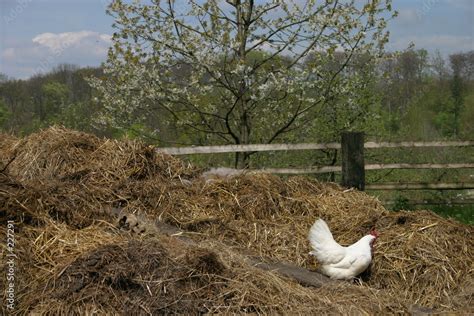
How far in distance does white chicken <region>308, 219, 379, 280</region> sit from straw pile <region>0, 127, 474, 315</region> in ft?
0.83

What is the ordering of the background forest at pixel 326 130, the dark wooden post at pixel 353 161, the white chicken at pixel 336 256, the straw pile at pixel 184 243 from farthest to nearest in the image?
the background forest at pixel 326 130 → the dark wooden post at pixel 353 161 → the white chicken at pixel 336 256 → the straw pile at pixel 184 243

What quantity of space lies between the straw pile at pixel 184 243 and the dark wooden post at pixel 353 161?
869 millimetres

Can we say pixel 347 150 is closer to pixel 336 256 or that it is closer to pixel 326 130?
pixel 326 130

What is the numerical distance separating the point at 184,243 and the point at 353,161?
4098 mm

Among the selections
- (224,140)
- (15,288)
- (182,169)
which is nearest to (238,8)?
(224,140)

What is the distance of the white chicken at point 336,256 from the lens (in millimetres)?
5141

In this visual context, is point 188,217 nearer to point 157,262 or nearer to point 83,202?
point 83,202

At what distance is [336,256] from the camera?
5.16m

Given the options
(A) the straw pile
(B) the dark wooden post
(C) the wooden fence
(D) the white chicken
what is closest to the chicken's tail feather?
(D) the white chicken

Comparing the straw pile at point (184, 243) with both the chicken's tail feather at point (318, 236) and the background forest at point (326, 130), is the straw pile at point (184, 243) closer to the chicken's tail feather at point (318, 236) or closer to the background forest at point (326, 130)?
the chicken's tail feather at point (318, 236)

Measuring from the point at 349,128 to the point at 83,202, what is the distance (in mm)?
6558

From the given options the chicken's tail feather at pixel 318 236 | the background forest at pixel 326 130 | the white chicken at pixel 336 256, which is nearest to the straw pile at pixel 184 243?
the white chicken at pixel 336 256

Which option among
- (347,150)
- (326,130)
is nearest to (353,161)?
(347,150)

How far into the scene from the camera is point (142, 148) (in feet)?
23.8
